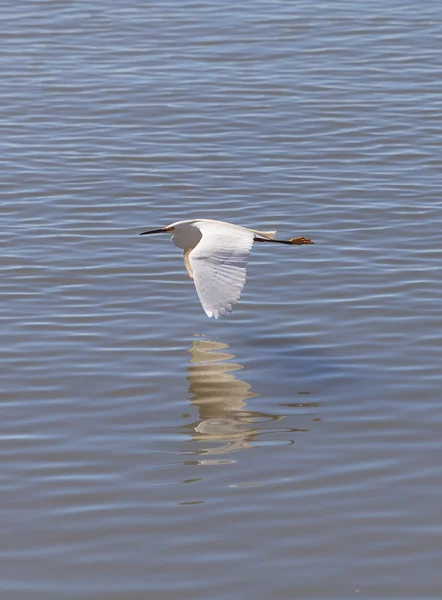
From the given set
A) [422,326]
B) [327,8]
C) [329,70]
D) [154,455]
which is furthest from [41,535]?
[327,8]

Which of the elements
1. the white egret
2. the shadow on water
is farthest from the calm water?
the white egret

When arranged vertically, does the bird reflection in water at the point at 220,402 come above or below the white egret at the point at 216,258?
below

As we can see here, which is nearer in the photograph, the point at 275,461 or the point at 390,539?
the point at 390,539

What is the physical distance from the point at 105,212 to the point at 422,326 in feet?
10.0

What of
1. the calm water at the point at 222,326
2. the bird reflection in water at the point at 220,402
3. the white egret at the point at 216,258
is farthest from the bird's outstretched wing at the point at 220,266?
the calm water at the point at 222,326

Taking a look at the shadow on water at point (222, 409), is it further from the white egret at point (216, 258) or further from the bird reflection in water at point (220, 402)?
the white egret at point (216, 258)

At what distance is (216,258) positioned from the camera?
21.5 feet

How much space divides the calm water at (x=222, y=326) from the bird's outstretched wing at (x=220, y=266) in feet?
1.93

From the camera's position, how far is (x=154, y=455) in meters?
5.78

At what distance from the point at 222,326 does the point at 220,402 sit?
3.53 ft

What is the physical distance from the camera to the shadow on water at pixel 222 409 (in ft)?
19.5

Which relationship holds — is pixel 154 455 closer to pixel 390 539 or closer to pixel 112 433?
pixel 112 433

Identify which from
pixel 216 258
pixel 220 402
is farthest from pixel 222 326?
pixel 220 402

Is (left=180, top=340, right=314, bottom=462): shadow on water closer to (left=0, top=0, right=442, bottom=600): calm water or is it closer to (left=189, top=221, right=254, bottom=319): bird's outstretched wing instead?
(left=0, top=0, right=442, bottom=600): calm water
